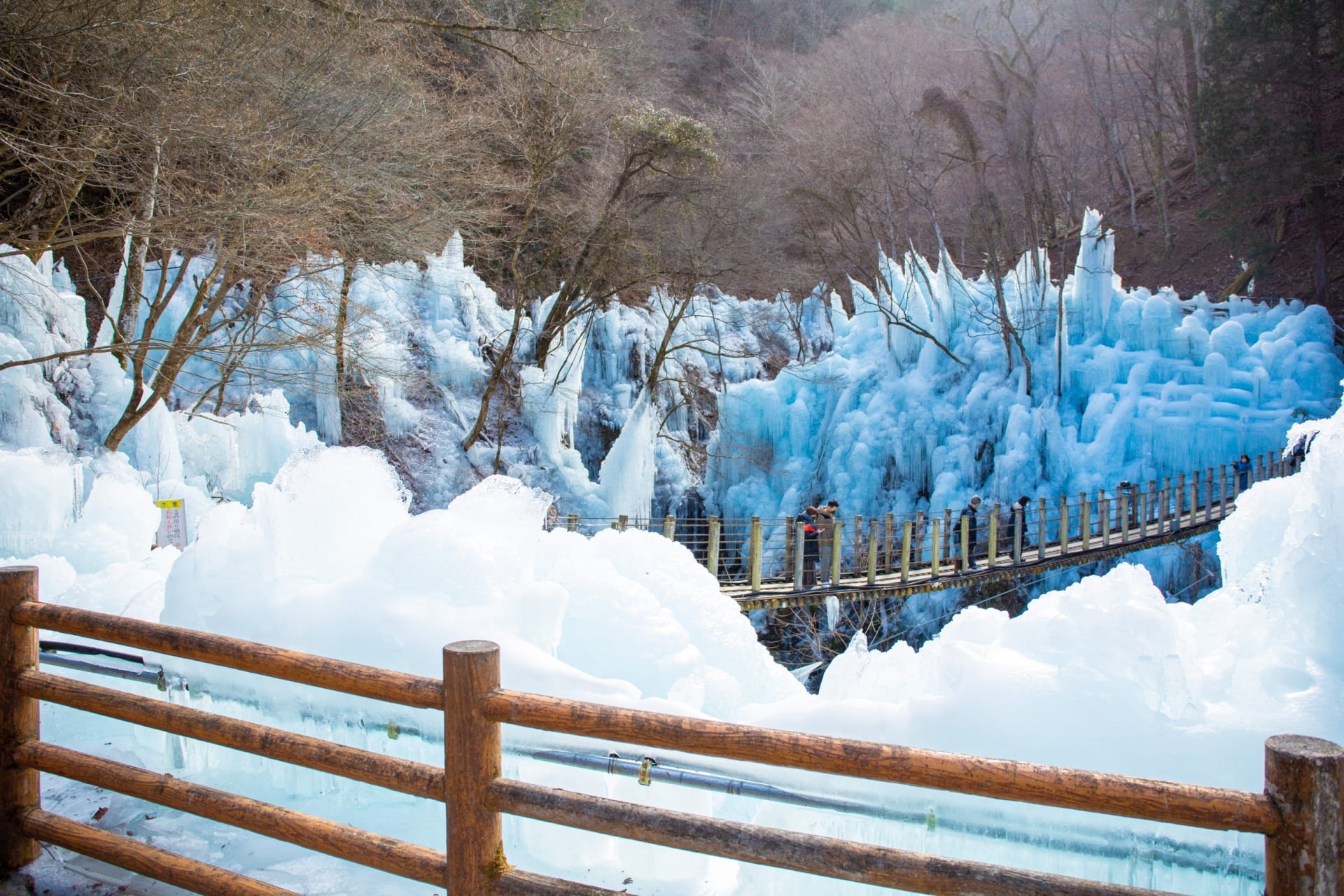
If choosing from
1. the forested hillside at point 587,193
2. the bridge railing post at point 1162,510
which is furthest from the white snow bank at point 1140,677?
the bridge railing post at point 1162,510

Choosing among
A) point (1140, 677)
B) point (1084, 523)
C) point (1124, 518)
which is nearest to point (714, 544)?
point (1084, 523)

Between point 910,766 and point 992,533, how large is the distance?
34.9 ft

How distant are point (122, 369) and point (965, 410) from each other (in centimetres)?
1248

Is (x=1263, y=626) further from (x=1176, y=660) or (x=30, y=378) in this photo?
(x=30, y=378)

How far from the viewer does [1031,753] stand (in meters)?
2.32

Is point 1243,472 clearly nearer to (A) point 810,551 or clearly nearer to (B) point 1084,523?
A: (B) point 1084,523

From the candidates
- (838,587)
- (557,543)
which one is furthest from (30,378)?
(838,587)

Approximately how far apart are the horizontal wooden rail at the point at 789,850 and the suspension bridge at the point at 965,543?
8091 mm

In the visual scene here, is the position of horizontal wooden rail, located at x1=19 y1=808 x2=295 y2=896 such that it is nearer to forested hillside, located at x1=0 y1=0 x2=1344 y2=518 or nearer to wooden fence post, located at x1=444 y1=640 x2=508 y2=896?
wooden fence post, located at x1=444 y1=640 x2=508 y2=896

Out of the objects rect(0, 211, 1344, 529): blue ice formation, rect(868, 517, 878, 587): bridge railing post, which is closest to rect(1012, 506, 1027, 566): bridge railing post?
rect(868, 517, 878, 587): bridge railing post

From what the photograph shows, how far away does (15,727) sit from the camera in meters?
2.30

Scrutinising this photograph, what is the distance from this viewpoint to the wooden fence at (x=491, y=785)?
1346 mm

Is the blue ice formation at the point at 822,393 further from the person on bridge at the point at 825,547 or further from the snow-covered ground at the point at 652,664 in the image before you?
the snow-covered ground at the point at 652,664

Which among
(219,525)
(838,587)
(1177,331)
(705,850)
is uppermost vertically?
(1177,331)
